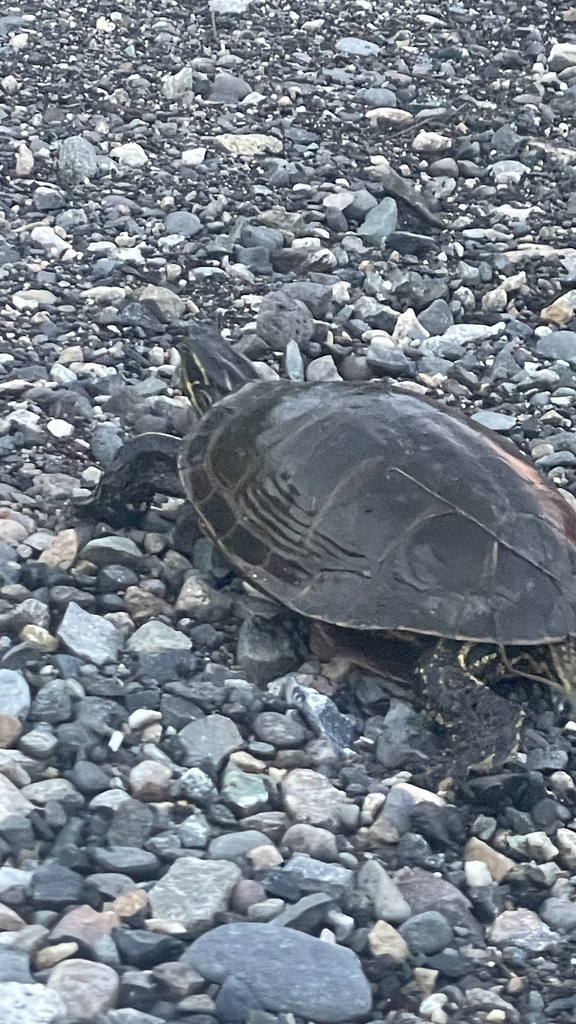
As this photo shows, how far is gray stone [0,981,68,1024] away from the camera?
264 cm

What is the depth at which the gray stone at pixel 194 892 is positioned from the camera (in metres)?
3.00

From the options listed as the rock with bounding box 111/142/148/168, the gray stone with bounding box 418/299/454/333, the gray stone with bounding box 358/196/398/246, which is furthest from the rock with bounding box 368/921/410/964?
the rock with bounding box 111/142/148/168

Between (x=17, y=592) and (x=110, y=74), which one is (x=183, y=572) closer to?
(x=17, y=592)

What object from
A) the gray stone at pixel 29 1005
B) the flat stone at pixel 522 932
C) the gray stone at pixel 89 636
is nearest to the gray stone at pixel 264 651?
the gray stone at pixel 89 636

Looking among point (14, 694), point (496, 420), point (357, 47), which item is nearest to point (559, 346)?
point (496, 420)

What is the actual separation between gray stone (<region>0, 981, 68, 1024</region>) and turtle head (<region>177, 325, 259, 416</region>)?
2639 mm

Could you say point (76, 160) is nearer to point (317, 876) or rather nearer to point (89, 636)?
point (89, 636)

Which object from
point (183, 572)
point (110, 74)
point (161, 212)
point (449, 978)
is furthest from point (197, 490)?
point (110, 74)

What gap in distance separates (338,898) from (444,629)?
0.88 meters

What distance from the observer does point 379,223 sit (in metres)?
6.75

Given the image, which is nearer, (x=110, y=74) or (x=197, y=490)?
(x=197, y=490)

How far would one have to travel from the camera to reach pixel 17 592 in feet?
13.7

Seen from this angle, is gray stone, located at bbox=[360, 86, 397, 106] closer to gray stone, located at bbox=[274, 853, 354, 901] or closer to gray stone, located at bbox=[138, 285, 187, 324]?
gray stone, located at bbox=[138, 285, 187, 324]

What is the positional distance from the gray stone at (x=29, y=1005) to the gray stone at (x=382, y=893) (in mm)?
818
